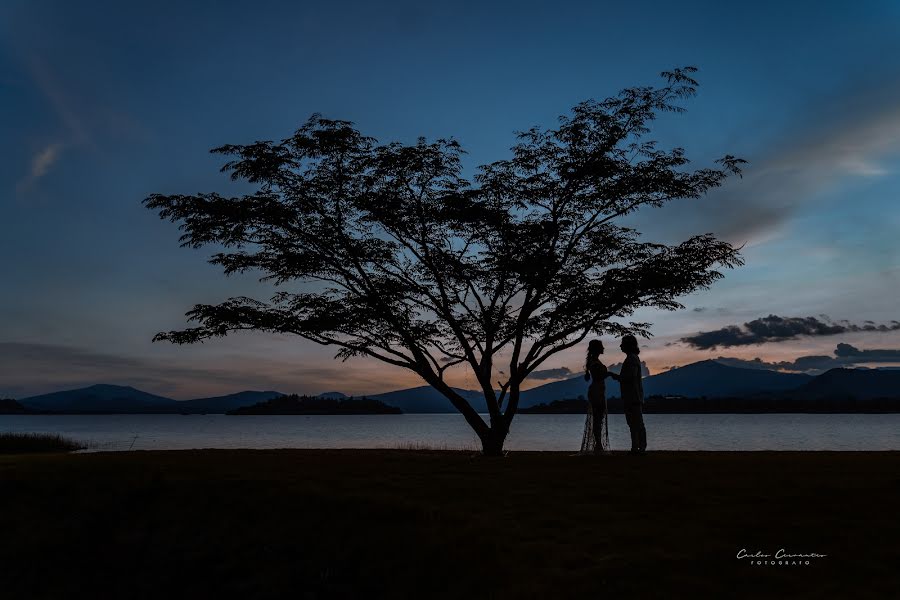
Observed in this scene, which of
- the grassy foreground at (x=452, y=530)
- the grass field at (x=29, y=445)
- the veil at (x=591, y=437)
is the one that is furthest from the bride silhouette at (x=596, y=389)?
the grass field at (x=29, y=445)

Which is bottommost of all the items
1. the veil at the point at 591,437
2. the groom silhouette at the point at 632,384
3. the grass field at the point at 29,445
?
the grass field at the point at 29,445

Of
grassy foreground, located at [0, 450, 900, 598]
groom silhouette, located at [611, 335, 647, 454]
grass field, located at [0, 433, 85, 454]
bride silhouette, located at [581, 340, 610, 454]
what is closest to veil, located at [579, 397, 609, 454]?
bride silhouette, located at [581, 340, 610, 454]

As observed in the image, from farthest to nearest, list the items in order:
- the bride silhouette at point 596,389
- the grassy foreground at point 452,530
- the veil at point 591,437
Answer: the veil at point 591,437 < the bride silhouette at point 596,389 < the grassy foreground at point 452,530

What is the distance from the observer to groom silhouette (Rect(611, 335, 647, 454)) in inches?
757

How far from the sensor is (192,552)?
1217 centimetres

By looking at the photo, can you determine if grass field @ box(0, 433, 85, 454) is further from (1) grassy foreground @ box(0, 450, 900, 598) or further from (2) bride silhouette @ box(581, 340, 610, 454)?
(2) bride silhouette @ box(581, 340, 610, 454)

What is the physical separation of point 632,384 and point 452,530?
10.6 m

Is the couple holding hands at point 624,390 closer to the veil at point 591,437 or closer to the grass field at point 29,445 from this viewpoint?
the veil at point 591,437

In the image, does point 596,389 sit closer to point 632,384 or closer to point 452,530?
point 632,384

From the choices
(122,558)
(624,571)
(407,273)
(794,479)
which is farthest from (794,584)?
(407,273)

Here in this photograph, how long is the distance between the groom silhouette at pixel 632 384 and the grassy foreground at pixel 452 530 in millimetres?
1575

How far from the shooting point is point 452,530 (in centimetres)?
→ 1022

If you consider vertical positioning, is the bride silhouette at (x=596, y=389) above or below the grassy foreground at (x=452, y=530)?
above

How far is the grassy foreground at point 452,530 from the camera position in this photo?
8078 millimetres
